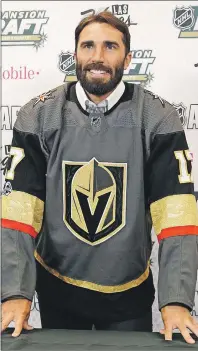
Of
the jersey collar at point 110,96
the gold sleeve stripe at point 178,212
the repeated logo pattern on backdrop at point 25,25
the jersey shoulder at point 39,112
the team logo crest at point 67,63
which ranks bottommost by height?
the gold sleeve stripe at point 178,212

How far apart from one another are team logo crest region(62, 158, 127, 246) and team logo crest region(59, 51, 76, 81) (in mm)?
630

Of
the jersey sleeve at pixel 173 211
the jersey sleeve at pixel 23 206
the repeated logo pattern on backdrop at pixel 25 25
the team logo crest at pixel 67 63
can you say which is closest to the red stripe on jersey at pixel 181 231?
the jersey sleeve at pixel 173 211

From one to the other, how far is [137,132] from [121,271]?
1.23ft

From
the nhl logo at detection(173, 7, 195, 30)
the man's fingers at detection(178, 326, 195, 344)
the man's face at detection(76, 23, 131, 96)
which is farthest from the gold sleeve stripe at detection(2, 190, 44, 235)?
the nhl logo at detection(173, 7, 195, 30)

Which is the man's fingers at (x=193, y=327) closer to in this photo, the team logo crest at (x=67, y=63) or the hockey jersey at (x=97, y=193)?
the hockey jersey at (x=97, y=193)

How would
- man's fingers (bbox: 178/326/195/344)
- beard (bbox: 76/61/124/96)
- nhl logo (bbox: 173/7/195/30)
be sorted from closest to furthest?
man's fingers (bbox: 178/326/195/344) < beard (bbox: 76/61/124/96) < nhl logo (bbox: 173/7/195/30)

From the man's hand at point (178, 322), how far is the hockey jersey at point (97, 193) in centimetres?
8

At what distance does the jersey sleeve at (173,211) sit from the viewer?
3.77ft

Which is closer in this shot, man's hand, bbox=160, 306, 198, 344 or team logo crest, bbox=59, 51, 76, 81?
man's hand, bbox=160, 306, 198, 344

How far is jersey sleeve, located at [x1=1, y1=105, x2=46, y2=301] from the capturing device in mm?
1181

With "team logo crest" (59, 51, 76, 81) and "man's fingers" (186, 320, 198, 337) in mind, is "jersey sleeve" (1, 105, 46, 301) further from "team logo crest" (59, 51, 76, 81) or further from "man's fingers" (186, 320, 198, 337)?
"team logo crest" (59, 51, 76, 81)

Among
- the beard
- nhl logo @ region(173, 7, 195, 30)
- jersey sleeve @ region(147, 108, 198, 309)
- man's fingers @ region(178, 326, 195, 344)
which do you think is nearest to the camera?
man's fingers @ region(178, 326, 195, 344)

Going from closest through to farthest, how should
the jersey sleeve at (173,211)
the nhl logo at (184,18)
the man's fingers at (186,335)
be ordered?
the man's fingers at (186,335), the jersey sleeve at (173,211), the nhl logo at (184,18)

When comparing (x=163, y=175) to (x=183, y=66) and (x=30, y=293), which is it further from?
(x=183, y=66)
